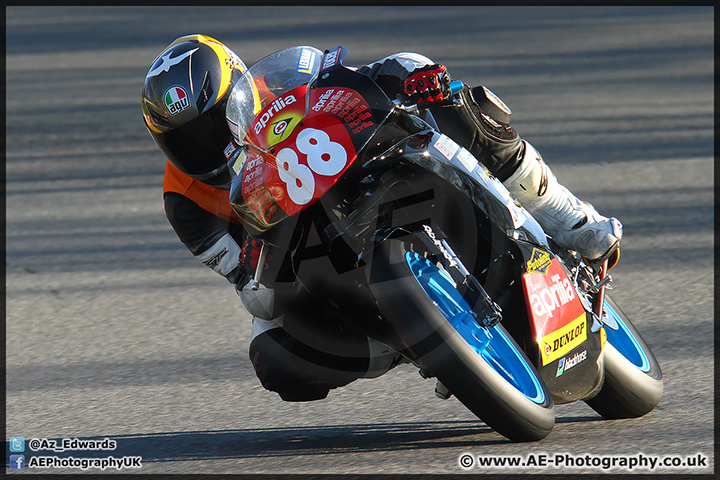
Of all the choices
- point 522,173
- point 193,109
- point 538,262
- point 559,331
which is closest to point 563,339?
point 559,331

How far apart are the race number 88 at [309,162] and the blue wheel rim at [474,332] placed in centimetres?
33

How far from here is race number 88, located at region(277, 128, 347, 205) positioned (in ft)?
9.09

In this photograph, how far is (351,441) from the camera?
11.0 feet

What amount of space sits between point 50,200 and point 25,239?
803mm

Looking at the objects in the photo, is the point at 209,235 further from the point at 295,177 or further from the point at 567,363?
the point at 567,363

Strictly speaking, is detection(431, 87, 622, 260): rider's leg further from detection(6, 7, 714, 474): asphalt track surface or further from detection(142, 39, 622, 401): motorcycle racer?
detection(6, 7, 714, 474): asphalt track surface

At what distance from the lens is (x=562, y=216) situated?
3.40 metres

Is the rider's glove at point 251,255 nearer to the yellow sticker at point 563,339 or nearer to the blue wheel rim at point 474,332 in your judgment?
the blue wheel rim at point 474,332

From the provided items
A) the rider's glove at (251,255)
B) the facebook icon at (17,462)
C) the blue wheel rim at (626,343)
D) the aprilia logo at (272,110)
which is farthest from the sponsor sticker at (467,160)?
the facebook icon at (17,462)

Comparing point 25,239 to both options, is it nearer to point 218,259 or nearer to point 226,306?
point 226,306

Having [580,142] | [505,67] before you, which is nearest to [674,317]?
[580,142]

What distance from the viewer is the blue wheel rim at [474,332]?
9.36 ft

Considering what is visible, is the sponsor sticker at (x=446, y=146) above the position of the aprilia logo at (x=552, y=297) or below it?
above

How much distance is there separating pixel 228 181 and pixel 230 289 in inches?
63.8
